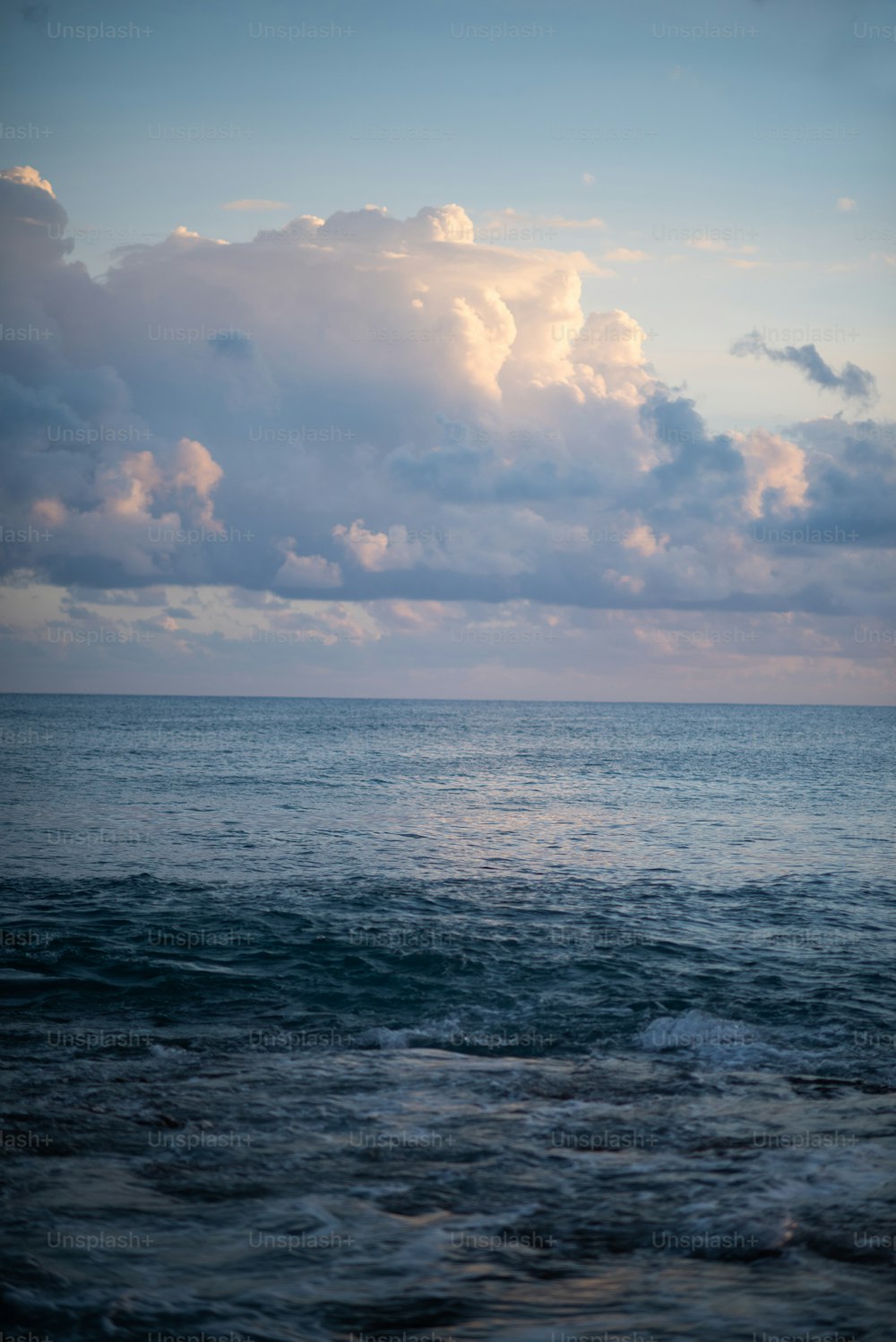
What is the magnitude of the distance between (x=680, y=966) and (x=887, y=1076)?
7.12 meters

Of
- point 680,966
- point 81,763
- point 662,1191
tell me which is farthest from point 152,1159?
point 81,763

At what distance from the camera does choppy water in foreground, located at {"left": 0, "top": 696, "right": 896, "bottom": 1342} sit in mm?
8711

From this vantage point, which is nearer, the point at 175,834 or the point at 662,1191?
the point at 662,1191

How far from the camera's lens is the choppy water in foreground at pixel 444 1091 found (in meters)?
8.71

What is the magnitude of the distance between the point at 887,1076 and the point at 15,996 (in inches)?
639

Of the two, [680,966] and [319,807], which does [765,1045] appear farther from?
[319,807]

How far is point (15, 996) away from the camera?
18.8 metres

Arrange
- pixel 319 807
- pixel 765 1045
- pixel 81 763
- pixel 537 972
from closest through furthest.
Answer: pixel 765 1045
pixel 537 972
pixel 319 807
pixel 81 763

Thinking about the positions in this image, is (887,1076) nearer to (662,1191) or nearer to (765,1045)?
(765,1045)

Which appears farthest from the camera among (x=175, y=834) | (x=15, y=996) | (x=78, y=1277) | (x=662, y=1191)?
(x=175, y=834)

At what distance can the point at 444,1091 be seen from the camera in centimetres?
1374

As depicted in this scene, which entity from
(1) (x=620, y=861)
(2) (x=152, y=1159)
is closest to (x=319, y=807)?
(1) (x=620, y=861)

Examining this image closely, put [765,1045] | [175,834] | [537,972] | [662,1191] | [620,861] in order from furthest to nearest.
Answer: [175,834] → [620,861] → [537,972] → [765,1045] → [662,1191]

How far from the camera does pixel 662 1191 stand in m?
10.6
